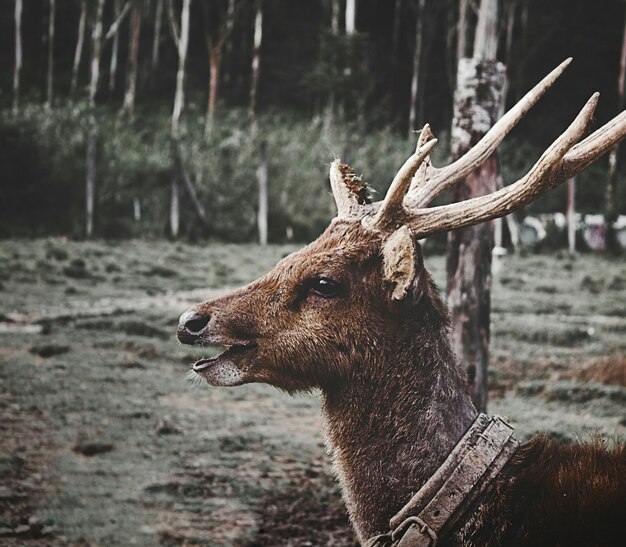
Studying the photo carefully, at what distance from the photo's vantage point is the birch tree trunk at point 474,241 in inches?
133

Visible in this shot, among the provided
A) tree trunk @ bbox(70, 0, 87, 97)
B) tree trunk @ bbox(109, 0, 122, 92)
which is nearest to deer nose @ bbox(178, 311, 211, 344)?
tree trunk @ bbox(109, 0, 122, 92)

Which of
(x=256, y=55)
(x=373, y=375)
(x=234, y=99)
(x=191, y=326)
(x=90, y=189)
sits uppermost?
(x=256, y=55)

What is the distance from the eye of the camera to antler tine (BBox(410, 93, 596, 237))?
A: 6.25 feet

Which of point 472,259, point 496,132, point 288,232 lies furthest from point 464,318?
point 288,232

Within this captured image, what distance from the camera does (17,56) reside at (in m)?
4.89

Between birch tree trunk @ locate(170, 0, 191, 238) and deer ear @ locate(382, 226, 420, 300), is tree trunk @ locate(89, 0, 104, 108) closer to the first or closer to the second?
birch tree trunk @ locate(170, 0, 191, 238)

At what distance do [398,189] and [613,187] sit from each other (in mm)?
3934

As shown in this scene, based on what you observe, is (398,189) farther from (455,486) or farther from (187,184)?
(187,184)

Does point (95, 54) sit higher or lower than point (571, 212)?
higher

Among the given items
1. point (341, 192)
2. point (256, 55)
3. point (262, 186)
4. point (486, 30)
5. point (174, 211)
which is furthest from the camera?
point (262, 186)

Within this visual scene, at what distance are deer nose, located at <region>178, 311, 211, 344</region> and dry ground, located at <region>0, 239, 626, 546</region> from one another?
50.5 inches

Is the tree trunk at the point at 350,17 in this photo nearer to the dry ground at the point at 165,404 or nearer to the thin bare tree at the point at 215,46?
the thin bare tree at the point at 215,46

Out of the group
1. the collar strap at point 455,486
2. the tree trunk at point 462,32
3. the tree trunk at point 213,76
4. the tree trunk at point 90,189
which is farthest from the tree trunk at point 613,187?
the tree trunk at point 90,189

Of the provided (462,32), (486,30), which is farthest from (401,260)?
(462,32)
